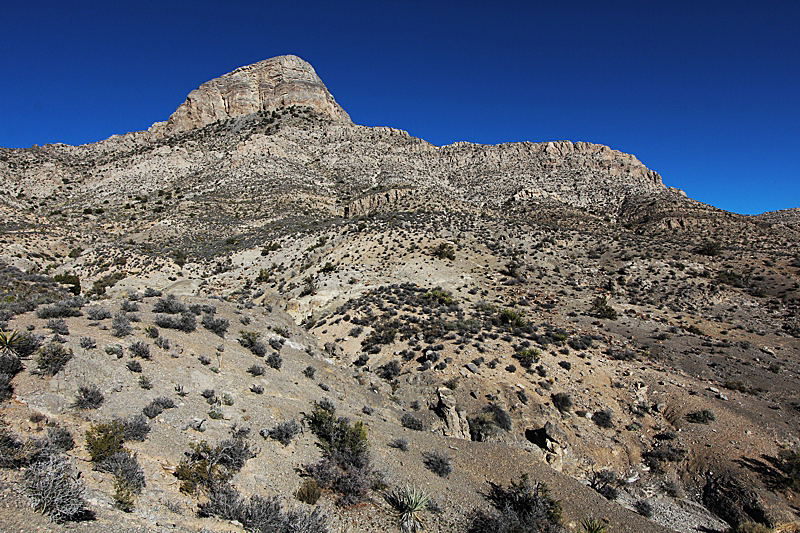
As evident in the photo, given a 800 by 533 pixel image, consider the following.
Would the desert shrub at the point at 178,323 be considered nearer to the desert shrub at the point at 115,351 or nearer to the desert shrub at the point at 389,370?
the desert shrub at the point at 115,351

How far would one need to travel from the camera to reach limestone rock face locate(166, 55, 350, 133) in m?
70.1

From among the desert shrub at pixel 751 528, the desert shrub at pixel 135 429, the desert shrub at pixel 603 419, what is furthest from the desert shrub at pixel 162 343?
the desert shrub at pixel 751 528

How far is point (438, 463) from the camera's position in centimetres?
792

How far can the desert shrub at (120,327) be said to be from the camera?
8.96 metres

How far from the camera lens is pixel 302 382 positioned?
10.8 m

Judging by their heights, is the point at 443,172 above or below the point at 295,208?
above

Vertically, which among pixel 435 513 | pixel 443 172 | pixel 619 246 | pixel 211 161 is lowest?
pixel 435 513

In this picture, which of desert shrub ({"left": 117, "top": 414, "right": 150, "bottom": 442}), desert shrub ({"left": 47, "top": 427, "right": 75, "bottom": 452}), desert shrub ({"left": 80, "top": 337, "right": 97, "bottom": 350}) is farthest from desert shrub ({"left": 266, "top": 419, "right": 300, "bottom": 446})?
desert shrub ({"left": 80, "top": 337, "right": 97, "bottom": 350})

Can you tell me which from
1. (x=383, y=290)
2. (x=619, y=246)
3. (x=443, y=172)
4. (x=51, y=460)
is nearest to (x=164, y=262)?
(x=383, y=290)

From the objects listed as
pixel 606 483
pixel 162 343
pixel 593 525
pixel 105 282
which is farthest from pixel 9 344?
pixel 105 282

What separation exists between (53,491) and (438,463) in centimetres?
674

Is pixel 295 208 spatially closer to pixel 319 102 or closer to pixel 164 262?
pixel 164 262

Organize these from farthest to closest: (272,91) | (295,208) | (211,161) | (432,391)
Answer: (272,91) < (211,161) < (295,208) < (432,391)

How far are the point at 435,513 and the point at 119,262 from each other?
3511cm
